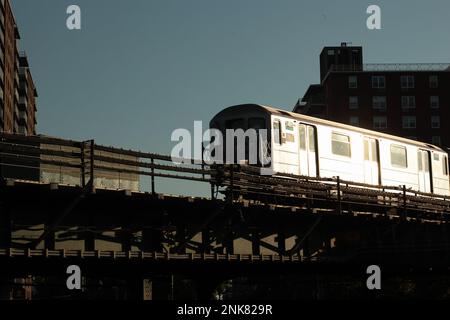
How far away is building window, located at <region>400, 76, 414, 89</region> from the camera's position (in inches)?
3848

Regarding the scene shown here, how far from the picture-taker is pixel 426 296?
179 feet

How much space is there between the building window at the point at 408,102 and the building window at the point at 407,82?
4.81 feet

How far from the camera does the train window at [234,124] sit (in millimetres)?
29781

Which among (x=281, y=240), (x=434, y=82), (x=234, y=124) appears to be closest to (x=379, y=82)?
(x=434, y=82)

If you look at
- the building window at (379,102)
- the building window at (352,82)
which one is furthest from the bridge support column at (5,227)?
the building window at (379,102)

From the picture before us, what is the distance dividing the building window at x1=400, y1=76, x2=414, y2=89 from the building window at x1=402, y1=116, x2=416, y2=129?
417cm

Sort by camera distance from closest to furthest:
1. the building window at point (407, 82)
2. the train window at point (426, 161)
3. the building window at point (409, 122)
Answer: the train window at point (426, 161)
the building window at point (409, 122)
the building window at point (407, 82)

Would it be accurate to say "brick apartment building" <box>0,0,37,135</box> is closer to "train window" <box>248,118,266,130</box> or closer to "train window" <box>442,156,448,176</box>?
"train window" <box>442,156,448,176</box>

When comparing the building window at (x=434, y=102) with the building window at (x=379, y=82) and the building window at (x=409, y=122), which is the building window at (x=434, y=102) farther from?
the building window at (x=379, y=82)

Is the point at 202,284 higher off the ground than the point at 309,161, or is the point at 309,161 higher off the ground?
the point at 309,161
